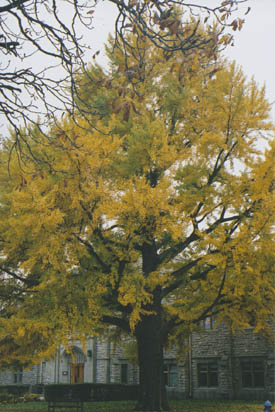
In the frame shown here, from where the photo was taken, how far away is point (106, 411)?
1609cm

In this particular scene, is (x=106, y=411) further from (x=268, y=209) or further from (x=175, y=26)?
(x=175, y=26)

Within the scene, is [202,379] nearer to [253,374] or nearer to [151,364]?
[253,374]

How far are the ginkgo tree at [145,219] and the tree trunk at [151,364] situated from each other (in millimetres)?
31

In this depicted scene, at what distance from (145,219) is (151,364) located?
5.10 metres

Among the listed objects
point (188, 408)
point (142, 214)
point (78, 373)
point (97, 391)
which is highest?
point (142, 214)

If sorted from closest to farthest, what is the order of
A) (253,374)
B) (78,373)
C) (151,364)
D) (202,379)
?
(151,364), (253,374), (202,379), (78,373)

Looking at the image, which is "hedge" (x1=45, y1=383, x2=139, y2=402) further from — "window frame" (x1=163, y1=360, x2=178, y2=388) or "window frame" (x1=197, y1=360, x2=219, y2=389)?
"window frame" (x1=197, y1=360, x2=219, y2=389)

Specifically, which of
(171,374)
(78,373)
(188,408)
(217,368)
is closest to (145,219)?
(188,408)

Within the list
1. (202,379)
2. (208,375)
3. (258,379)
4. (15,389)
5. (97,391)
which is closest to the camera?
(258,379)

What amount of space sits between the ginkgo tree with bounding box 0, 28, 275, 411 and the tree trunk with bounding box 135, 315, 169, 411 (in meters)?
0.03

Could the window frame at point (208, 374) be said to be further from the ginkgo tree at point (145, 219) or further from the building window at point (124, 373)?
the ginkgo tree at point (145, 219)

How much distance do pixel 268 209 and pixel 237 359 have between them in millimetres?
14702

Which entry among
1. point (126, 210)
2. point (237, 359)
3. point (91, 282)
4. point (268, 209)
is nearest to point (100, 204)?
point (126, 210)

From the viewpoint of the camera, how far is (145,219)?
38.8 ft
